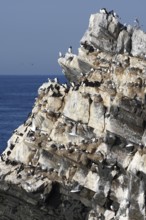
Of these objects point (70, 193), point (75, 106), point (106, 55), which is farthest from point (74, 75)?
point (70, 193)

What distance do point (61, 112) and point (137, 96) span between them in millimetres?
7714

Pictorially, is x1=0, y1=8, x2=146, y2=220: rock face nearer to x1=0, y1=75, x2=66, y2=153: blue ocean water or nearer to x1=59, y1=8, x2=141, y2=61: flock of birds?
x1=59, y1=8, x2=141, y2=61: flock of birds

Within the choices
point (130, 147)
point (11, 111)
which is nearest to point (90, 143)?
point (130, 147)

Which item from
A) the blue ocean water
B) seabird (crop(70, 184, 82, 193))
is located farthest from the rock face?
the blue ocean water

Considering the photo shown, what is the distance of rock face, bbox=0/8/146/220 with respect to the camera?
179ft

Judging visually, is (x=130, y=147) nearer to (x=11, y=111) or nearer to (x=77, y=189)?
(x=77, y=189)

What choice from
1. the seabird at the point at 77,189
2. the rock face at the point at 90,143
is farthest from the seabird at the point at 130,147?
the seabird at the point at 77,189

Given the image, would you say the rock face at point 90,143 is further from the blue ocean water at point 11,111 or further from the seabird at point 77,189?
the blue ocean water at point 11,111

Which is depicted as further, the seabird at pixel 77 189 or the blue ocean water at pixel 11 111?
the blue ocean water at pixel 11 111

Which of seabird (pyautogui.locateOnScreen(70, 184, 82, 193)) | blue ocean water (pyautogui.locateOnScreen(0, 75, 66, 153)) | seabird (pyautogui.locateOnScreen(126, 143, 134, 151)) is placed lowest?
seabird (pyautogui.locateOnScreen(70, 184, 82, 193))

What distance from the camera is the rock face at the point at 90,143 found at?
5466 cm

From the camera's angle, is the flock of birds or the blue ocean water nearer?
the flock of birds

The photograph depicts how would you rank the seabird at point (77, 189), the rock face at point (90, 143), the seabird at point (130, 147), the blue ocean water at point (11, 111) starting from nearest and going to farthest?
the seabird at point (130, 147)
the rock face at point (90, 143)
the seabird at point (77, 189)
the blue ocean water at point (11, 111)

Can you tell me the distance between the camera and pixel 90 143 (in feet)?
190
